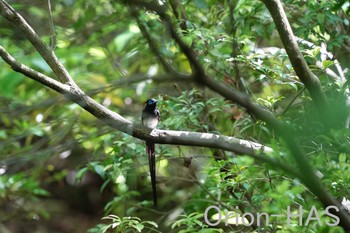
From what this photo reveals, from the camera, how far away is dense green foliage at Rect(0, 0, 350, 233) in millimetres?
2799

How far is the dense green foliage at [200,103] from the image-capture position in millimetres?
2799

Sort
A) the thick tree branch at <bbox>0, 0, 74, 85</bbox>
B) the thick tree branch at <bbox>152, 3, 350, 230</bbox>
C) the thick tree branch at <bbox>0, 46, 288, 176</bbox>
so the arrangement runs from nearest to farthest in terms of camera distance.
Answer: the thick tree branch at <bbox>152, 3, 350, 230</bbox>, the thick tree branch at <bbox>0, 46, 288, 176</bbox>, the thick tree branch at <bbox>0, 0, 74, 85</bbox>

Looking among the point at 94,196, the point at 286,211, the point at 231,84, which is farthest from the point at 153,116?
the point at 94,196

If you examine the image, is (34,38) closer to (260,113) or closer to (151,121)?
(151,121)

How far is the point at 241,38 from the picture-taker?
3.57 meters

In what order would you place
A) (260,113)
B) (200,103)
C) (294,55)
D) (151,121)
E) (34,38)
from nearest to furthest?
(260,113) < (294,55) < (34,38) < (200,103) < (151,121)

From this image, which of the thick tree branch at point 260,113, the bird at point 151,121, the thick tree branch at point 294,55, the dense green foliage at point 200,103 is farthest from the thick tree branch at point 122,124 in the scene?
the bird at point 151,121

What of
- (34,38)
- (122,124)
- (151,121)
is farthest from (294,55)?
(151,121)

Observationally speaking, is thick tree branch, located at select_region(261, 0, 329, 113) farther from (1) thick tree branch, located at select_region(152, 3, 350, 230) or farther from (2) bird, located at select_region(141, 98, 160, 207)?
(2) bird, located at select_region(141, 98, 160, 207)

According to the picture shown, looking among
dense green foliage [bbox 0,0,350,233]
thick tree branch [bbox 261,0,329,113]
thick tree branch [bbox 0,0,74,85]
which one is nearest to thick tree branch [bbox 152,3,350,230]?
dense green foliage [bbox 0,0,350,233]

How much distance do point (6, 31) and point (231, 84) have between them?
5.84ft

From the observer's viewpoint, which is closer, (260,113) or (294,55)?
(260,113)

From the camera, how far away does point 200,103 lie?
12.7 ft

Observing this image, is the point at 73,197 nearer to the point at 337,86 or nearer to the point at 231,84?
the point at 231,84
